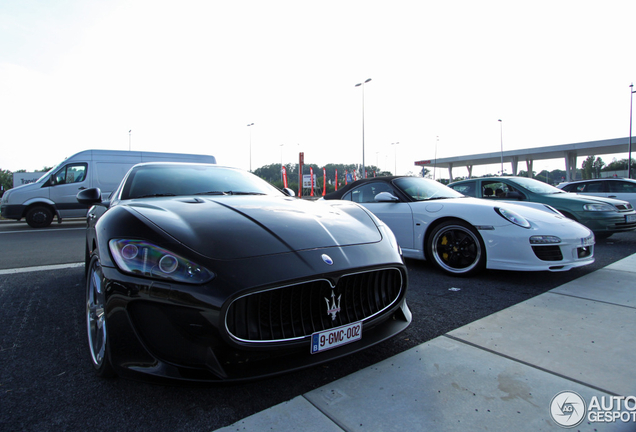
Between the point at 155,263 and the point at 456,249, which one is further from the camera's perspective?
the point at 456,249

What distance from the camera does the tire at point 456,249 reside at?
13.0ft

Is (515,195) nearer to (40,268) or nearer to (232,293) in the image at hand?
(232,293)

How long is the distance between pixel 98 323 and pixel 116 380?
1.03ft

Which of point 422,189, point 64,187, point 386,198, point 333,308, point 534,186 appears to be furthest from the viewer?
point 64,187

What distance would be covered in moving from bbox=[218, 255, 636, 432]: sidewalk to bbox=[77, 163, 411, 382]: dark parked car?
0.79ft

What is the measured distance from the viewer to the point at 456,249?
13.7 feet

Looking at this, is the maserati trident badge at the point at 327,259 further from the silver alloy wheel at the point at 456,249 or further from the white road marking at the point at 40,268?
the white road marking at the point at 40,268

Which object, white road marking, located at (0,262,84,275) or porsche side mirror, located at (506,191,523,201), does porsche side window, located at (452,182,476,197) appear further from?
white road marking, located at (0,262,84,275)

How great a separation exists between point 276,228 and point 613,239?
8142 mm

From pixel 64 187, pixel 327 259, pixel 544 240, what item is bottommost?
pixel 544 240

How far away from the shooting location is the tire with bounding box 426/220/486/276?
13.0ft

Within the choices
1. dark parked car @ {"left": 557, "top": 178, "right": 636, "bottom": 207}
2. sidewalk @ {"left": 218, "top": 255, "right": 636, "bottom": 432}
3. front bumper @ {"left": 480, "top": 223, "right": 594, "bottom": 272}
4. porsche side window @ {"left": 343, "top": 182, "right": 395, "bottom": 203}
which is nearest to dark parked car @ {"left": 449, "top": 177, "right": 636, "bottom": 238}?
dark parked car @ {"left": 557, "top": 178, "right": 636, "bottom": 207}

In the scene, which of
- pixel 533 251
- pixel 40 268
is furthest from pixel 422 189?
pixel 40 268

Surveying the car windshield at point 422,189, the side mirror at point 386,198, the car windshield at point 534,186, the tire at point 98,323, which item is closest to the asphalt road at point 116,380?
the tire at point 98,323
